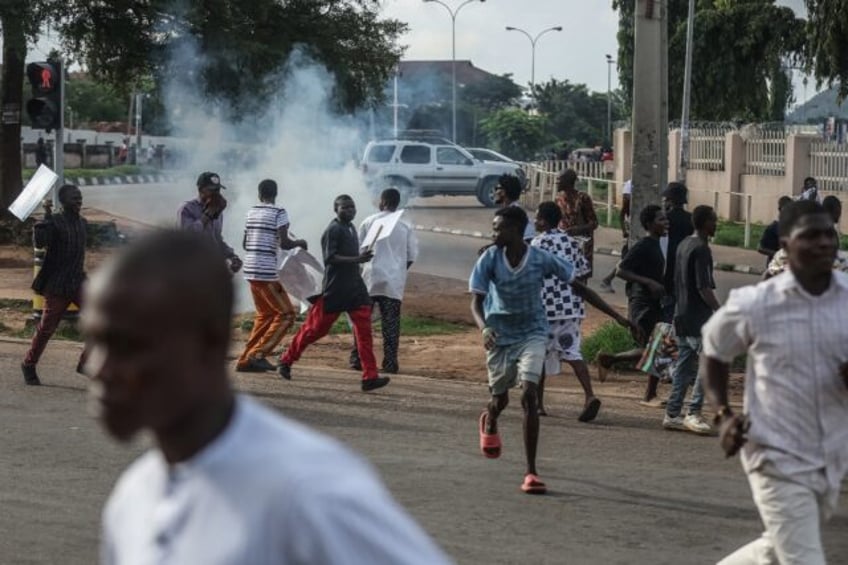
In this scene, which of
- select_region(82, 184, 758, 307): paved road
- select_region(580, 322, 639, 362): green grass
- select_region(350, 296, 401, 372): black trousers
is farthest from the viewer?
select_region(82, 184, 758, 307): paved road

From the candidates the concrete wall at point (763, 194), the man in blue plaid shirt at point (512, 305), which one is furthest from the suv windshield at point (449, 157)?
the man in blue plaid shirt at point (512, 305)

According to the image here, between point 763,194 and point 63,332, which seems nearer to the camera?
point 63,332

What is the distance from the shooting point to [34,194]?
16.0 meters

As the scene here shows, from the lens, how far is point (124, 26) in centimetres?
2816

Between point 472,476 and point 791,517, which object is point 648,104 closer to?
point 472,476

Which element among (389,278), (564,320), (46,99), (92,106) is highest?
(92,106)

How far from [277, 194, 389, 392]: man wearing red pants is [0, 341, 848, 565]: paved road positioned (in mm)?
309

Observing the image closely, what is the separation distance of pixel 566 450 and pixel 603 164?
112ft

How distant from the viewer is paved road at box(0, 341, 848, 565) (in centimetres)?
734

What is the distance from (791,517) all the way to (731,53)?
43.7 m

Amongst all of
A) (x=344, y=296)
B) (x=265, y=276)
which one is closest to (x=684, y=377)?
(x=344, y=296)

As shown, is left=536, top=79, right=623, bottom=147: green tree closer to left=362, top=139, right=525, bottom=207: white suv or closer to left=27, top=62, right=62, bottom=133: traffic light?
left=362, top=139, right=525, bottom=207: white suv

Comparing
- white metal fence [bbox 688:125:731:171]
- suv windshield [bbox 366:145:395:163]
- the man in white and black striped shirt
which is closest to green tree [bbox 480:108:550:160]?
white metal fence [bbox 688:125:731:171]

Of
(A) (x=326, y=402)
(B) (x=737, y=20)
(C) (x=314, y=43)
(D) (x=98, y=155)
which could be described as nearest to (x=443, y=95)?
(D) (x=98, y=155)
